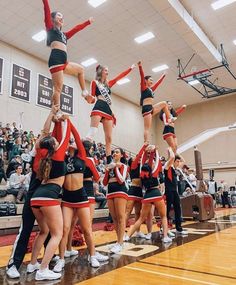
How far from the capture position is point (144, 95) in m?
4.93

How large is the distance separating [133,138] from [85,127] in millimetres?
4634

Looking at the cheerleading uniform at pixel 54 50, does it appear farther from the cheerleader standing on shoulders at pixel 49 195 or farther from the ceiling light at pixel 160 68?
the ceiling light at pixel 160 68

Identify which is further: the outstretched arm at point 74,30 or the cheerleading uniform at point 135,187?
the cheerleading uniform at point 135,187

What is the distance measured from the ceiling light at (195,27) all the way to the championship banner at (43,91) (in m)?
6.33

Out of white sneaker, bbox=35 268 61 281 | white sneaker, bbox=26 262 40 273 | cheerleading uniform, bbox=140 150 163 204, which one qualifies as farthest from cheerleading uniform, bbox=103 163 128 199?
white sneaker, bbox=35 268 61 281

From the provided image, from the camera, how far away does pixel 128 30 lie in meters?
10.7

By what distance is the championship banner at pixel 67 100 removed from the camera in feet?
42.5

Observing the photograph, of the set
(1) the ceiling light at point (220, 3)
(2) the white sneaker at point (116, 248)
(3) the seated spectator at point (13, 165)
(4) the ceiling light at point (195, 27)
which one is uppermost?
(1) the ceiling light at point (220, 3)

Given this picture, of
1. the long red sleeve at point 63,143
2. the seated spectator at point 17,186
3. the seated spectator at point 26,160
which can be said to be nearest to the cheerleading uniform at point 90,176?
the long red sleeve at point 63,143

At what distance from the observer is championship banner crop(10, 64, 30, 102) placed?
36.6 ft

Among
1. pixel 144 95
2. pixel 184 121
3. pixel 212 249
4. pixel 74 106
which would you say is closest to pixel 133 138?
pixel 184 121

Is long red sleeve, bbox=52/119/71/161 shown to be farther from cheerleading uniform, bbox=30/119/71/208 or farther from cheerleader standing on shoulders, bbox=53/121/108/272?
cheerleader standing on shoulders, bbox=53/121/108/272

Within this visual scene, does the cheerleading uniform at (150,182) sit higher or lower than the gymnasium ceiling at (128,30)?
lower

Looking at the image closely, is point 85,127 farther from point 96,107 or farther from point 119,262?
point 119,262
